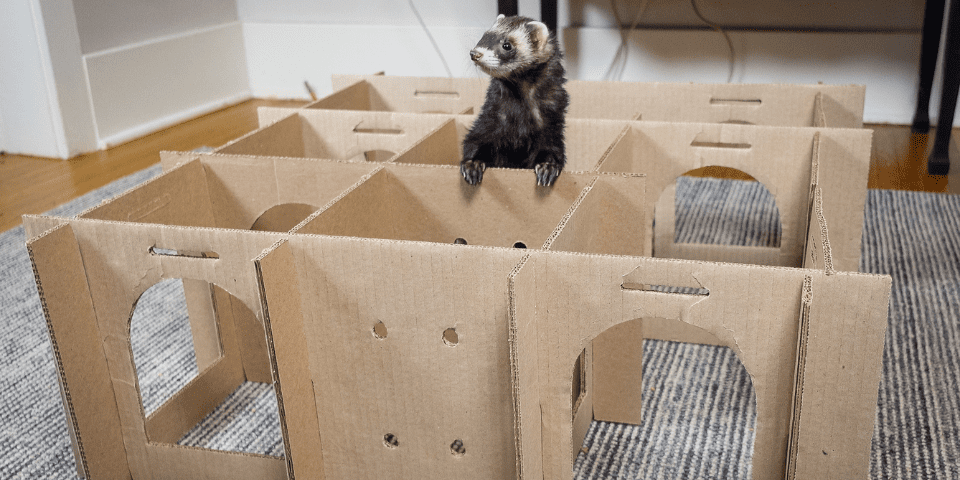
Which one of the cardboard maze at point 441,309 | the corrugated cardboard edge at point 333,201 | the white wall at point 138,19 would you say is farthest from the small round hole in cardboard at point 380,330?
the white wall at point 138,19

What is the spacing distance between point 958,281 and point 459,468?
3.79 feet

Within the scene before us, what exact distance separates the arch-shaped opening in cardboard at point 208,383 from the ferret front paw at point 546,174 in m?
0.51

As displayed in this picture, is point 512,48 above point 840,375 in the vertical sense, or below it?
above

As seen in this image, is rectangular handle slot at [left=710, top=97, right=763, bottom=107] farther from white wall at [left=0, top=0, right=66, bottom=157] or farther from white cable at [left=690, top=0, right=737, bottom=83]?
white wall at [left=0, top=0, right=66, bottom=157]

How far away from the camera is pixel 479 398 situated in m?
0.92

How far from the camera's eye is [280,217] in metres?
1.41

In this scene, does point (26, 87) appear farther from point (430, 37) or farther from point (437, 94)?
point (437, 94)

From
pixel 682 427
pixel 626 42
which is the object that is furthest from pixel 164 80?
pixel 682 427

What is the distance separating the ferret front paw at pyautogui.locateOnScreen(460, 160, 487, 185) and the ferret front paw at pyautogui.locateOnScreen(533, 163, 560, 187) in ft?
0.26

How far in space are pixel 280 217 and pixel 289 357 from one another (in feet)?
1.72

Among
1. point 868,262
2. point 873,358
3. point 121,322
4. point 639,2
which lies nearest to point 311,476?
point 121,322

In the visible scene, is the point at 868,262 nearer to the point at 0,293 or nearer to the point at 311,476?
the point at 311,476

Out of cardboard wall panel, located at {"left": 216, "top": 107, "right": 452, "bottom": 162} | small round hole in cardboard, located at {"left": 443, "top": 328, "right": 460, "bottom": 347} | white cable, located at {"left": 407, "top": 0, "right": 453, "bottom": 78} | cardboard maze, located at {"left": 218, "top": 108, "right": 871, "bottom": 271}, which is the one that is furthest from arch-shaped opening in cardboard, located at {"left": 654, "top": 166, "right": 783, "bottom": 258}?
white cable, located at {"left": 407, "top": 0, "right": 453, "bottom": 78}

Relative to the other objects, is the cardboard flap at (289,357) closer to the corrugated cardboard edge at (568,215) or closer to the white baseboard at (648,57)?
the corrugated cardboard edge at (568,215)
